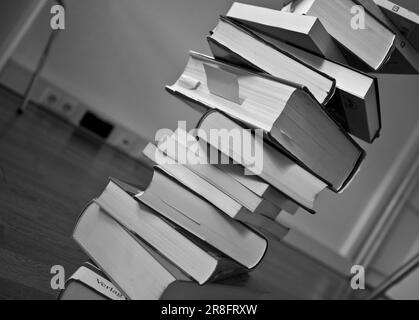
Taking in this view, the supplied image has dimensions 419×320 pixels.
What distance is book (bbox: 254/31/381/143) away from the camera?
2.28 feet

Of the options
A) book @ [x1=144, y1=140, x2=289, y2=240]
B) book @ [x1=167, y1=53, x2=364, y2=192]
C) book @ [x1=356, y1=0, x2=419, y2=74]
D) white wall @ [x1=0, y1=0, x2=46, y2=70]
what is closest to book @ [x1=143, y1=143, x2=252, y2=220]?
book @ [x1=144, y1=140, x2=289, y2=240]

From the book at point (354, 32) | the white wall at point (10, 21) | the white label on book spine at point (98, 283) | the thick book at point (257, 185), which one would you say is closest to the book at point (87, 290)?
the white label on book spine at point (98, 283)

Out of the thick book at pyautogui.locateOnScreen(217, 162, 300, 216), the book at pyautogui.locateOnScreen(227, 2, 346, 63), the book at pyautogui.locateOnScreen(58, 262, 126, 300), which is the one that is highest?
the book at pyautogui.locateOnScreen(227, 2, 346, 63)

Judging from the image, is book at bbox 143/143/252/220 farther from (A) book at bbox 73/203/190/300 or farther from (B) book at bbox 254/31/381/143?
(B) book at bbox 254/31/381/143

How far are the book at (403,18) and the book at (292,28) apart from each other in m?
0.09

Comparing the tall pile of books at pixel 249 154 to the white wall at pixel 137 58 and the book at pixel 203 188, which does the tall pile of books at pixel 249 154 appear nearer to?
the book at pixel 203 188

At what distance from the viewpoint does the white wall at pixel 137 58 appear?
2.62 m

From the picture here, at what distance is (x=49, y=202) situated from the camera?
3.74ft

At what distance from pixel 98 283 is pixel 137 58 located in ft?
7.23

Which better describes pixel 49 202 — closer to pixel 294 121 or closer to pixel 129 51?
pixel 294 121

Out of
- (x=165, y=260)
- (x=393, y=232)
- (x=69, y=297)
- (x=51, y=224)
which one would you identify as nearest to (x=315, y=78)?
(x=165, y=260)

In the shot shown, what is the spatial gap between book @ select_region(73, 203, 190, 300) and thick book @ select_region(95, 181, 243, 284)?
13 millimetres

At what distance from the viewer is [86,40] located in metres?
2.65

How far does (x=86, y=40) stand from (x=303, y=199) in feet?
7.34
